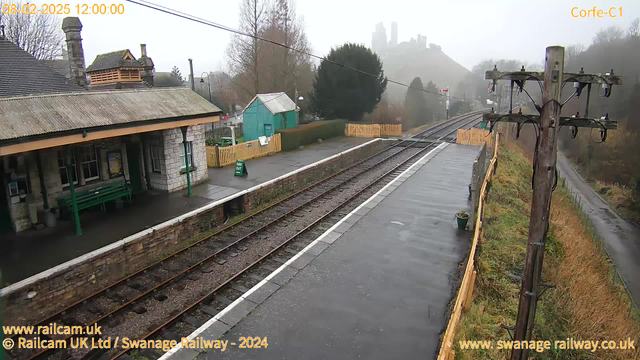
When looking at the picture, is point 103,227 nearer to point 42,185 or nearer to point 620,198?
point 42,185

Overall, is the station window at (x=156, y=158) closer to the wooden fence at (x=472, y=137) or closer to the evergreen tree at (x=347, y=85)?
the wooden fence at (x=472, y=137)

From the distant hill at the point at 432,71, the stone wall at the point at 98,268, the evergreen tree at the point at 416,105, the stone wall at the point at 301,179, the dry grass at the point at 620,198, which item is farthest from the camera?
the distant hill at the point at 432,71

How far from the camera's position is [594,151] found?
37.0 m

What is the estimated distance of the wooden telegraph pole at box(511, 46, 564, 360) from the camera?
4.65m

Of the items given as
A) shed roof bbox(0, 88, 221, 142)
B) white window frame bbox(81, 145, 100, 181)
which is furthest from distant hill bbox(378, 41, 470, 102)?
white window frame bbox(81, 145, 100, 181)

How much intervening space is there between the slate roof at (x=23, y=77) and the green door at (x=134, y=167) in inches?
111

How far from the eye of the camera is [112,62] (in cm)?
1727

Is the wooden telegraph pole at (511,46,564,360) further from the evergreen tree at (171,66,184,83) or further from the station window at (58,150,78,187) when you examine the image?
the evergreen tree at (171,66,184,83)

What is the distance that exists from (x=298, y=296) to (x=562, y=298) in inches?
252

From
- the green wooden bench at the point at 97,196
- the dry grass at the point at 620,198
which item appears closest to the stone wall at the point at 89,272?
the green wooden bench at the point at 97,196

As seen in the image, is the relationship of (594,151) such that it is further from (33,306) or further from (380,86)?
(33,306)

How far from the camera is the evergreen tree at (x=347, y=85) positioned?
35594 millimetres

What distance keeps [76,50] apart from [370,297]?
1762 centimetres

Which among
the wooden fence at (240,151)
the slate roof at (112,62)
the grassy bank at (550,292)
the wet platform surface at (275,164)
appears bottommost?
the grassy bank at (550,292)
